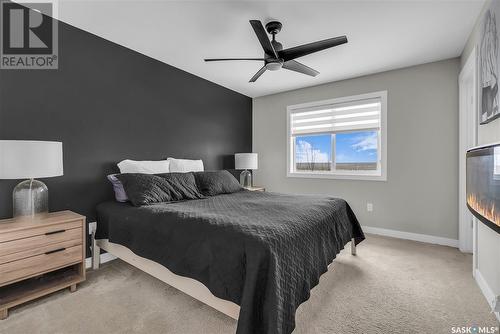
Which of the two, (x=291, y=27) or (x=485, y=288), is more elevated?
(x=291, y=27)

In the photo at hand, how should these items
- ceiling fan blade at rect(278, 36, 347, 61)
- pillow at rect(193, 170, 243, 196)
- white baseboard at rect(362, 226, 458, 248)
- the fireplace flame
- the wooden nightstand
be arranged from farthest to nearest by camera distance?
white baseboard at rect(362, 226, 458, 248)
pillow at rect(193, 170, 243, 196)
ceiling fan blade at rect(278, 36, 347, 61)
the wooden nightstand
the fireplace flame

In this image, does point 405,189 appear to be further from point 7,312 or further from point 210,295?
point 7,312

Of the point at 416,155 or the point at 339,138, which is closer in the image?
the point at 416,155

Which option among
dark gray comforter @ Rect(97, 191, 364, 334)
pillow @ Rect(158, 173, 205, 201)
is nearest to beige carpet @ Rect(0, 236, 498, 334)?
dark gray comforter @ Rect(97, 191, 364, 334)

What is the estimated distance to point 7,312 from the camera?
5.55 ft

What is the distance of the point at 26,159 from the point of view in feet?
5.74

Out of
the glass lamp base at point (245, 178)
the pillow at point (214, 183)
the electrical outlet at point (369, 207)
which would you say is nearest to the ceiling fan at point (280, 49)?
the pillow at point (214, 183)

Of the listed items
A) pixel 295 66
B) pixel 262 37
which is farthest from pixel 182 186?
pixel 295 66

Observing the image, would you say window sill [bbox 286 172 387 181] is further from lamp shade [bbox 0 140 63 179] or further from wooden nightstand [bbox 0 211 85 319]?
lamp shade [bbox 0 140 63 179]

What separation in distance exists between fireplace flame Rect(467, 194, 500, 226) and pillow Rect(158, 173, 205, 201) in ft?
8.15

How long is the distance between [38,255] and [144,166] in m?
Answer: 1.27

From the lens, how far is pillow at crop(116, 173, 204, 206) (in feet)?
7.62

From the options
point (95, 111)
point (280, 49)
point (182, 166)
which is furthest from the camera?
point (182, 166)

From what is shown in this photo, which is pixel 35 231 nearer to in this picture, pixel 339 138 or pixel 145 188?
pixel 145 188
